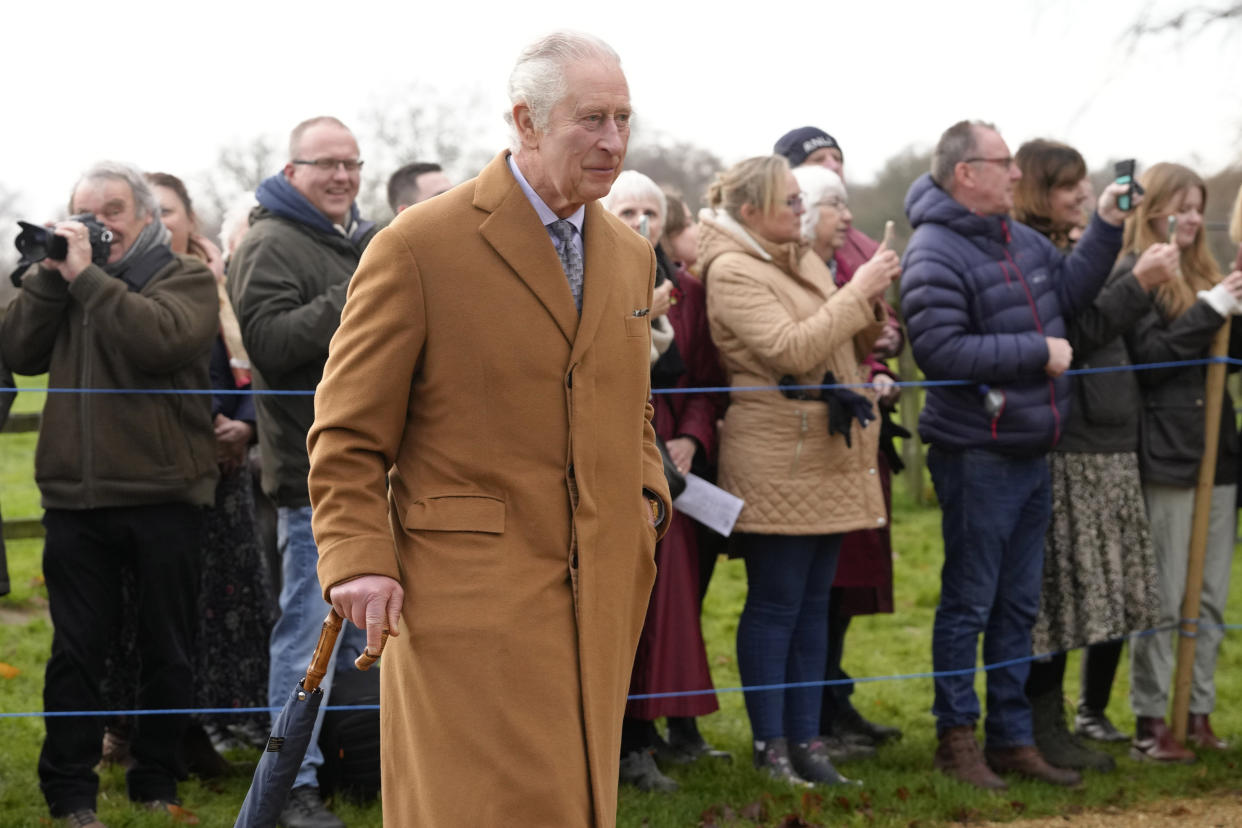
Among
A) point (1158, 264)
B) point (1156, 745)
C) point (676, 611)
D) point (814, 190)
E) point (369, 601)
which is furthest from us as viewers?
point (1156, 745)

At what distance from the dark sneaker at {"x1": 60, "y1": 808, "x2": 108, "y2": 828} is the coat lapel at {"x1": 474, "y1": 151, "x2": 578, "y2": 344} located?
286cm

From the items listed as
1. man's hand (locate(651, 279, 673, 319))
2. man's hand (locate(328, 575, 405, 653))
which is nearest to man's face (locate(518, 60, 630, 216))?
man's hand (locate(328, 575, 405, 653))

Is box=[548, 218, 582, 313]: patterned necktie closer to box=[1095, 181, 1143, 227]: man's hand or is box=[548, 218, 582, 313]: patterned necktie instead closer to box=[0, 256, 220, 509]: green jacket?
box=[0, 256, 220, 509]: green jacket

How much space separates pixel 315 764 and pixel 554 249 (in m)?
2.78

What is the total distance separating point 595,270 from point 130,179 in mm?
2691

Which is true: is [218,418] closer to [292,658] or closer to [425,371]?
[292,658]

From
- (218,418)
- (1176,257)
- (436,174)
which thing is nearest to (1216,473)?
(1176,257)

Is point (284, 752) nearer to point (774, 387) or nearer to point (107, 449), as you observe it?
point (107, 449)

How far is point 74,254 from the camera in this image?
4945mm

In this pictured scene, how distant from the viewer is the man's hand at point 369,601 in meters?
2.92

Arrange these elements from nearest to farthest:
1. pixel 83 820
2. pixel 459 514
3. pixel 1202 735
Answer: pixel 459 514
pixel 83 820
pixel 1202 735

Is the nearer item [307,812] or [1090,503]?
[307,812]

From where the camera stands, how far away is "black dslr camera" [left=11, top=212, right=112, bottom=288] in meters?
4.83

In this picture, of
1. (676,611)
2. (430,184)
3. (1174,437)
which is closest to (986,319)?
(1174,437)
